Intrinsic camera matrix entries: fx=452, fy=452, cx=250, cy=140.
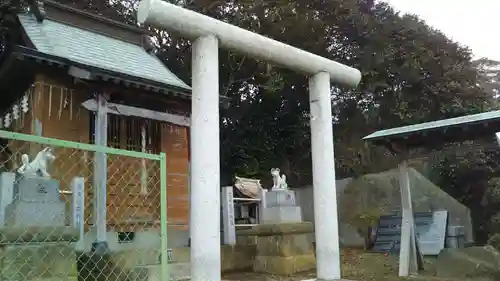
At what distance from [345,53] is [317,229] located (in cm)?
1302

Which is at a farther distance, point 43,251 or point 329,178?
point 329,178

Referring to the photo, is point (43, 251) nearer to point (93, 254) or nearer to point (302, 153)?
point (93, 254)

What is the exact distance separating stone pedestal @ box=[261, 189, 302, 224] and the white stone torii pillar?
3.83 metres

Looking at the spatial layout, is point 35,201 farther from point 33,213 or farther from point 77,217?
point 77,217

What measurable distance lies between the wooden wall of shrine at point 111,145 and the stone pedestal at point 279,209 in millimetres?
1974

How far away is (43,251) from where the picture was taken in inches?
180

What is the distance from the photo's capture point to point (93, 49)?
10.8 meters

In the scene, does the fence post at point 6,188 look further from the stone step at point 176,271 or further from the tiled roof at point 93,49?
the tiled roof at point 93,49

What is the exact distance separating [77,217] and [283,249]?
177 inches

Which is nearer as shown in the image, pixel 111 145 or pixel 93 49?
pixel 111 145

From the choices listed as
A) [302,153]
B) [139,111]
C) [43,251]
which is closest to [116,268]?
[43,251]

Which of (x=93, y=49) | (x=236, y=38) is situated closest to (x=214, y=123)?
(x=236, y=38)

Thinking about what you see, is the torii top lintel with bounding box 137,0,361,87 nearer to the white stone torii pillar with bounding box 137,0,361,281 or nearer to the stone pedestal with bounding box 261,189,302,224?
the white stone torii pillar with bounding box 137,0,361,281

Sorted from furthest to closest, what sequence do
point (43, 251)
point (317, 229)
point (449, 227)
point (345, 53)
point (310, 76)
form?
1. point (345, 53)
2. point (449, 227)
3. point (310, 76)
4. point (317, 229)
5. point (43, 251)
